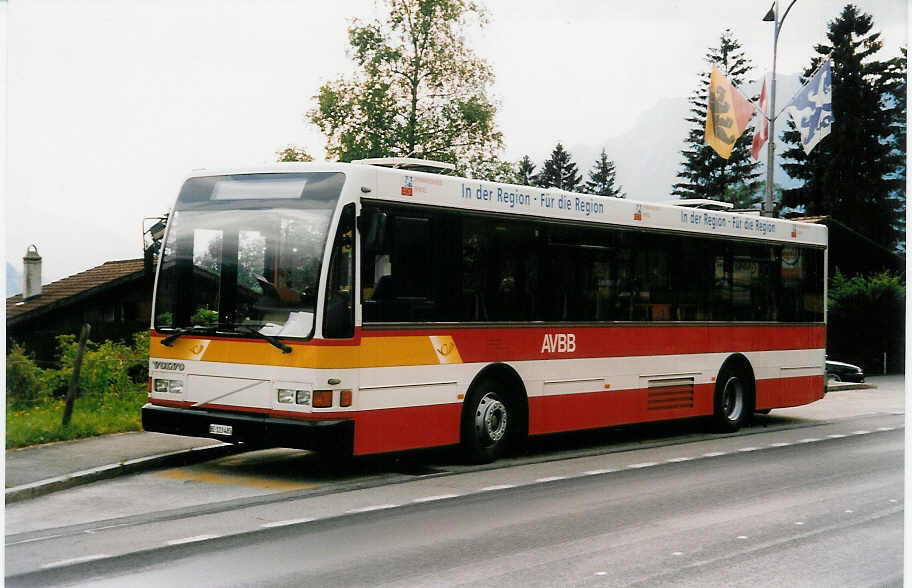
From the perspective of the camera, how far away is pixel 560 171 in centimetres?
9775

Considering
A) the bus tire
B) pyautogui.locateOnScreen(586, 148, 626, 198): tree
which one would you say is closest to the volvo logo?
the bus tire

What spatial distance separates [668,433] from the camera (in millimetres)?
16422

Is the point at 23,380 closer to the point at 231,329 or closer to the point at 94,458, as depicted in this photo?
the point at 94,458

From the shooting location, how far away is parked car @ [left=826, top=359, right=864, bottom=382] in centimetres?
2977

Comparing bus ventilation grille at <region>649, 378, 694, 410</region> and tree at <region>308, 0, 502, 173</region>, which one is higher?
tree at <region>308, 0, 502, 173</region>

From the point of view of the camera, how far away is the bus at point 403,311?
35.2 feet

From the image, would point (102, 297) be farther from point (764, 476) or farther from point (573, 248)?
point (764, 476)

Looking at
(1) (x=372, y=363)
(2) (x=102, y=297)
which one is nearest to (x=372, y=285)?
(1) (x=372, y=363)

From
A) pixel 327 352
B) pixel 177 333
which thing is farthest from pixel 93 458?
pixel 327 352

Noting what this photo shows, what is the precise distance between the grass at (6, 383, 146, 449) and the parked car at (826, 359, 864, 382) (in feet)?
63.5

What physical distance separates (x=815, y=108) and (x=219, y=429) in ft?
58.6

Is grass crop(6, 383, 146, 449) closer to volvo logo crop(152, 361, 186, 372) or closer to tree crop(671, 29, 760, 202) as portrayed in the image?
volvo logo crop(152, 361, 186, 372)

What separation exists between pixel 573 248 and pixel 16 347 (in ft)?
26.5

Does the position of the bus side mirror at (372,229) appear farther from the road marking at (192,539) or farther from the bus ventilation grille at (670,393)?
the bus ventilation grille at (670,393)
